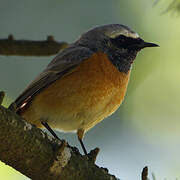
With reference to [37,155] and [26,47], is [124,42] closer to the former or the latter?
[26,47]

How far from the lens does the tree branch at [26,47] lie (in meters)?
4.82

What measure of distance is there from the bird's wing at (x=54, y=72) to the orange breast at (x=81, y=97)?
77 millimetres

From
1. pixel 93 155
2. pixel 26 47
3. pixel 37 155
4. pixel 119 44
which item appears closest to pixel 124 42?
pixel 119 44

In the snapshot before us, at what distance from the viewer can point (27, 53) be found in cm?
495

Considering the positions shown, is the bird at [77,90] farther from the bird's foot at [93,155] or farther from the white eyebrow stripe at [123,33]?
the bird's foot at [93,155]

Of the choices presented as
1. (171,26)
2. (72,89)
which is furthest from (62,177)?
(171,26)

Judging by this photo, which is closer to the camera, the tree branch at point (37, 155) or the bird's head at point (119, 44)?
the tree branch at point (37, 155)

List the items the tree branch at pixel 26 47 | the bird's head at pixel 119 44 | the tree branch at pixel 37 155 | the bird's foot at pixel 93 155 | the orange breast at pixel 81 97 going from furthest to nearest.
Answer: the bird's head at pixel 119 44 < the tree branch at pixel 26 47 < the orange breast at pixel 81 97 < the bird's foot at pixel 93 155 < the tree branch at pixel 37 155

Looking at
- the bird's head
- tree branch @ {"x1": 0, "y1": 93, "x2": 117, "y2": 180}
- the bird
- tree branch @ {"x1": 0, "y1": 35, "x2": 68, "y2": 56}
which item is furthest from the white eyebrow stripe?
tree branch @ {"x1": 0, "y1": 93, "x2": 117, "y2": 180}

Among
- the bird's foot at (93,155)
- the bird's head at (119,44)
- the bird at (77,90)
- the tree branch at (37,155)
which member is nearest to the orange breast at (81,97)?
the bird at (77,90)

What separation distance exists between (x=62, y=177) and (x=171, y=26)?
3.34 m

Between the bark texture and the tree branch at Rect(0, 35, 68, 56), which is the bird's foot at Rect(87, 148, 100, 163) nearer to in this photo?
the bark texture

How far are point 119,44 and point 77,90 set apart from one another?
3.92 feet

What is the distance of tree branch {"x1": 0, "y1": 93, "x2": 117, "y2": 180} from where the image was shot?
2.95m
